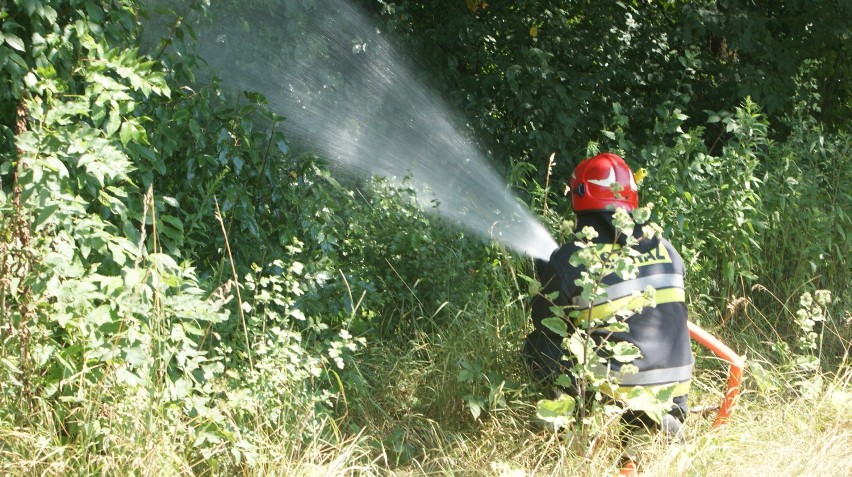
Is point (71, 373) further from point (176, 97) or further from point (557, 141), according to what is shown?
point (557, 141)

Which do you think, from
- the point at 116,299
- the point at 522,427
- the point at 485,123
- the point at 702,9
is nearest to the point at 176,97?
the point at 116,299

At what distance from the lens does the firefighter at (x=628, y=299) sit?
405 cm

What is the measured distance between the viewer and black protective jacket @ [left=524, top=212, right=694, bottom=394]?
13.3 ft

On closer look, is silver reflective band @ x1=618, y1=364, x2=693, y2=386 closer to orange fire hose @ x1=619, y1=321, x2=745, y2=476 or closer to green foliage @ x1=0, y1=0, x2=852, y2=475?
green foliage @ x1=0, y1=0, x2=852, y2=475

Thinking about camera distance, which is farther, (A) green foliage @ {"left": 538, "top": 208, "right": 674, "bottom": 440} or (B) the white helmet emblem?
(B) the white helmet emblem

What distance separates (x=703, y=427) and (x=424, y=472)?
1261 mm

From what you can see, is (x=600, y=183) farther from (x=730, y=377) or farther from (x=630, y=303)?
(x=730, y=377)

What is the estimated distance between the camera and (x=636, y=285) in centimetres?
406

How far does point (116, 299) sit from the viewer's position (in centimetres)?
361

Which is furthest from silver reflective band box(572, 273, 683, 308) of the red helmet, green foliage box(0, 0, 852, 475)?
the red helmet

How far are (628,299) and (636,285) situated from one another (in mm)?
81

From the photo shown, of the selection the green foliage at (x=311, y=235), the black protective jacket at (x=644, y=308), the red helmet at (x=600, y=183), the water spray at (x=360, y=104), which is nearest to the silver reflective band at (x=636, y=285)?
the black protective jacket at (x=644, y=308)

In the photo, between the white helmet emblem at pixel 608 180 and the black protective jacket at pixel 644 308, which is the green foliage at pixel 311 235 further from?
the white helmet emblem at pixel 608 180

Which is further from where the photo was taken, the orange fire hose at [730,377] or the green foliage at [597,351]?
the orange fire hose at [730,377]
